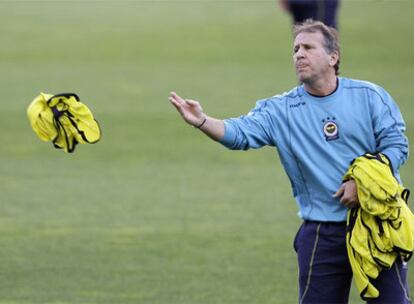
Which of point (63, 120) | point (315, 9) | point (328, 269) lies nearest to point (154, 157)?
point (315, 9)

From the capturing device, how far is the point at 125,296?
845 cm

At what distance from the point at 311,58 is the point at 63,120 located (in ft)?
4.58

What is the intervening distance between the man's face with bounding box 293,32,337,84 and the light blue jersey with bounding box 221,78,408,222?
0.11 meters

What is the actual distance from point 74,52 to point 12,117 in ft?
15.5

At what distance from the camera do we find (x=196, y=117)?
591cm

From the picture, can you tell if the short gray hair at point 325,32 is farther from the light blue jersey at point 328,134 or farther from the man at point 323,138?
the light blue jersey at point 328,134

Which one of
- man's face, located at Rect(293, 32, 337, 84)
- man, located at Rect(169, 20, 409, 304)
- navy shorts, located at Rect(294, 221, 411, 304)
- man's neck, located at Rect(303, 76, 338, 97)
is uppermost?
man's face, located at Rect(293, 32, 337, 84)

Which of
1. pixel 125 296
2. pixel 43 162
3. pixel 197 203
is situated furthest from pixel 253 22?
pixel 125 296

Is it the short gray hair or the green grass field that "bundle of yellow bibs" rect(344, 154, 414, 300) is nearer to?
the short gray hair

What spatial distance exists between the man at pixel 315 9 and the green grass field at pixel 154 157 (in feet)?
5.72

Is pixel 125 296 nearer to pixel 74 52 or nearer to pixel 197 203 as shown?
pixel 197 203

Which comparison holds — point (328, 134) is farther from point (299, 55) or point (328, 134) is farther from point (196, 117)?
point (196, 117)

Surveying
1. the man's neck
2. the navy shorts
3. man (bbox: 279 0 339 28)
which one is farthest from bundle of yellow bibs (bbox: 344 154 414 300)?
man (bbox: 279 0 339 28)

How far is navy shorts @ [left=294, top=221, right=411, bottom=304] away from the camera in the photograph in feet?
19.3
